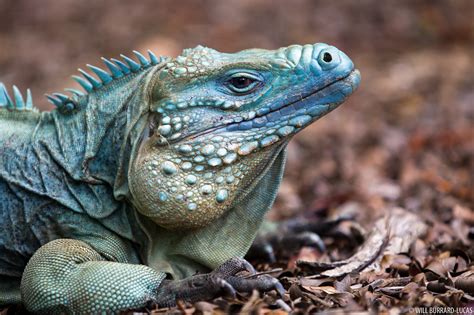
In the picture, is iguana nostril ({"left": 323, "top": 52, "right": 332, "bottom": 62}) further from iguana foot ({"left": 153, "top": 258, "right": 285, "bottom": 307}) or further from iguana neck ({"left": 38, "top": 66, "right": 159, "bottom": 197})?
iguana foot ({"left": 153, "top": 258, "right": 285, "bottom": 307})

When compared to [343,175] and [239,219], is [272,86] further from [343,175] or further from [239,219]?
[343,175]

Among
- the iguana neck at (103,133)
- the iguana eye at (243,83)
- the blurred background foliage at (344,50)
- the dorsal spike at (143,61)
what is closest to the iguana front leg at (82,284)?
the iguana neck at (103,133)

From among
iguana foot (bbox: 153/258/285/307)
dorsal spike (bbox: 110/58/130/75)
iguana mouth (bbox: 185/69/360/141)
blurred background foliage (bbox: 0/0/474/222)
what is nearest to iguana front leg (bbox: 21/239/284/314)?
iguana foot (bbox: 153/258/285/307)

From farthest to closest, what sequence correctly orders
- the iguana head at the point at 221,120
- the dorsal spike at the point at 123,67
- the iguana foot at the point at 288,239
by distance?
1. the iguana foot at the point at 288,239
2. the dorsal spike at the point at 123,67
3. the iguana head at the point at 221,120

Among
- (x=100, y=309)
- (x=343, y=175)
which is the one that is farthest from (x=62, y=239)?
(x=343, y=175)

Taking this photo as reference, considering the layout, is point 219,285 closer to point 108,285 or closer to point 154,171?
point 108,285

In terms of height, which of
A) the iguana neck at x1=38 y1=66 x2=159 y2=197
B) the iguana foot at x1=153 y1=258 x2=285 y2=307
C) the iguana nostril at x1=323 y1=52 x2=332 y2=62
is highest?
the iguana nostril at x1=323 y1=52 x2=332 y2=62

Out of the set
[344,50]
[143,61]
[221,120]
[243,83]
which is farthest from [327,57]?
[344,50]

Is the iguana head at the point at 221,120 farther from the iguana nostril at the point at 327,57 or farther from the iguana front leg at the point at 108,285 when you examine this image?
the iguana front leg at the point at 108,285
